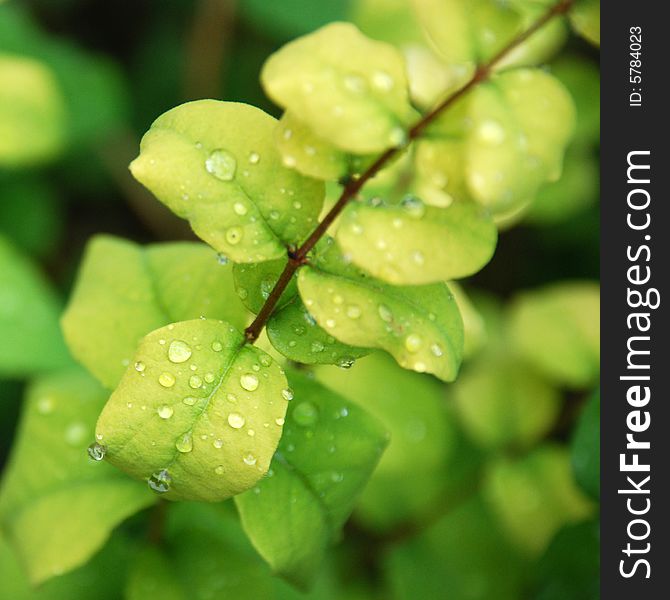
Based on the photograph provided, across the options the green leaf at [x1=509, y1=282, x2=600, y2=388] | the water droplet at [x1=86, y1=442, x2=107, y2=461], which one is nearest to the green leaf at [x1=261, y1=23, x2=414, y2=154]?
the water droplet at [x1=86, y1=442, x2=107, y2=461]

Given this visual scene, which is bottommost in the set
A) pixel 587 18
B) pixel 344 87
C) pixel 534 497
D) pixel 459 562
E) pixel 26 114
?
pixel 459 562

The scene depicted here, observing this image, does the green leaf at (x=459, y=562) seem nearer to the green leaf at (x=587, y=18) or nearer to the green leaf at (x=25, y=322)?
the green leaf at (x=25, y=322)

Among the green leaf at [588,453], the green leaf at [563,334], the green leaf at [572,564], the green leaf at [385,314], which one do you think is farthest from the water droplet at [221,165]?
the green leaf at [563,334]

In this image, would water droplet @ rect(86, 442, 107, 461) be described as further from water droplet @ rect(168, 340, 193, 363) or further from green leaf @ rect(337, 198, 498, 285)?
green leaf @ rect(337, 198, 498, 285)

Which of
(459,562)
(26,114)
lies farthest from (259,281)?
(26,114)

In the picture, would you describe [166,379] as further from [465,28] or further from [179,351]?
[465,28]

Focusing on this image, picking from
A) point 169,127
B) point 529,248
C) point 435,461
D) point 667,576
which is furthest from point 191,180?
point 529,248

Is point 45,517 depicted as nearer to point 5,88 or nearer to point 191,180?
point 191,180

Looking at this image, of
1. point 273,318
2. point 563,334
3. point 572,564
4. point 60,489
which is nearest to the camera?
point 273,318
